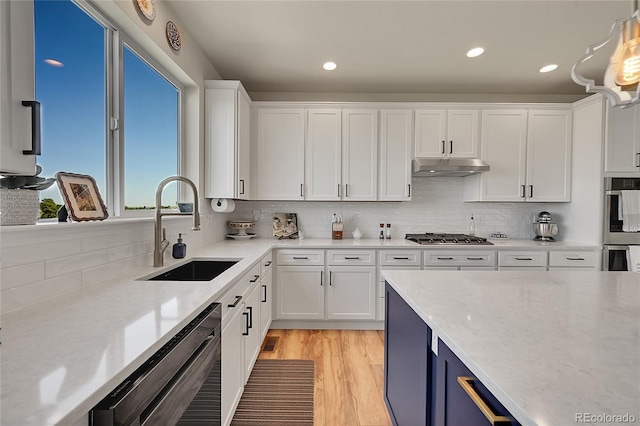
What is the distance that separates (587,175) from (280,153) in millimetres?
3397

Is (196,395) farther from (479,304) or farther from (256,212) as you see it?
(256,212)

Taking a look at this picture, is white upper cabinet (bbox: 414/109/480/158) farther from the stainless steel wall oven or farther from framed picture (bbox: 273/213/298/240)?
framed picture (bbox: 273/213/298/240)

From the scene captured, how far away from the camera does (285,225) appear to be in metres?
3.68

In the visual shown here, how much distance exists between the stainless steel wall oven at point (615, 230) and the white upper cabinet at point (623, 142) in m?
0.10

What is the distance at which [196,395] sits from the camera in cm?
110

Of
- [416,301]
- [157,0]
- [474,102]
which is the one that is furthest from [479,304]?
[474,102]

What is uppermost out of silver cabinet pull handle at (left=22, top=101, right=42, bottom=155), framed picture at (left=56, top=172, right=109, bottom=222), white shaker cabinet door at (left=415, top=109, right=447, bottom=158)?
white shaker cabinet door at (left=415, top=109, right=447, bottom=158)

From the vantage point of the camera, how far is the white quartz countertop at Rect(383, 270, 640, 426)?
58 centimetres

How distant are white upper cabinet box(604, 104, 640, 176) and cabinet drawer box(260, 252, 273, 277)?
3549 millimetres

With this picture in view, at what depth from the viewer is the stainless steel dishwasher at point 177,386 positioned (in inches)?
27.2

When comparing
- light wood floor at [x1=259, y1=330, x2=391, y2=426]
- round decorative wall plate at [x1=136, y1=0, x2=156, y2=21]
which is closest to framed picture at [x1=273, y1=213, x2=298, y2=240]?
light wood floor at [x1=259, y1=330, x2=391, y2=426]

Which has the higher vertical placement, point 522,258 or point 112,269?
point 112,269

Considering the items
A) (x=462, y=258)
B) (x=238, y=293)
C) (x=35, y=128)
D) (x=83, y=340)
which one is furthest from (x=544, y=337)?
(x=462, y=258)

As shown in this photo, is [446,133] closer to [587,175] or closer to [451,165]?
[451,165]
